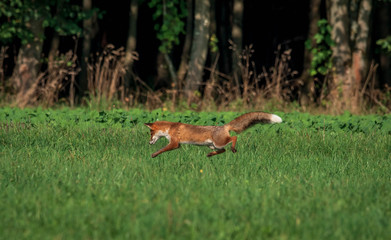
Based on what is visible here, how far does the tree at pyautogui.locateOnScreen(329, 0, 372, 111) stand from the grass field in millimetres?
5759

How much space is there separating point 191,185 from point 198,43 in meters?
11.4

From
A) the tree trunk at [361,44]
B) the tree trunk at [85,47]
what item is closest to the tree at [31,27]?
the tree trunk at [85,47]

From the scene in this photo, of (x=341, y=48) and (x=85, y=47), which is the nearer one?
(x=341, y=48)

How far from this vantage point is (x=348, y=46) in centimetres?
1739

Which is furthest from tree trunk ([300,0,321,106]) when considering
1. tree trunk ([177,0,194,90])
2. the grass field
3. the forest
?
the grass field

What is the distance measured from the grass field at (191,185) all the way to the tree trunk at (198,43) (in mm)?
6673

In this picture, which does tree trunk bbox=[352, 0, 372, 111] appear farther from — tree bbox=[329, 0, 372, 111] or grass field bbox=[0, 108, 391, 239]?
grass field bbox=[0, 108, 391, 239]

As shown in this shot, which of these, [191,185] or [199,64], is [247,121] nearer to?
[191,185]

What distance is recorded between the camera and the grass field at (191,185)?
5254mm

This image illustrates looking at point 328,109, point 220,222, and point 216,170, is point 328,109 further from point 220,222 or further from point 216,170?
point 220,222

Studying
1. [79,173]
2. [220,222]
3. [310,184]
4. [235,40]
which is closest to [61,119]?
[79,173]

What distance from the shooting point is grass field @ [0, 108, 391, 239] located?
5254 mm

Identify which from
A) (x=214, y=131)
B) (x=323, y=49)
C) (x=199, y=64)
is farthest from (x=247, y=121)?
(x=323, y=49)

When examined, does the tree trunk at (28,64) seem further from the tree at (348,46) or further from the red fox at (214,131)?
the red fox at (214,131)
